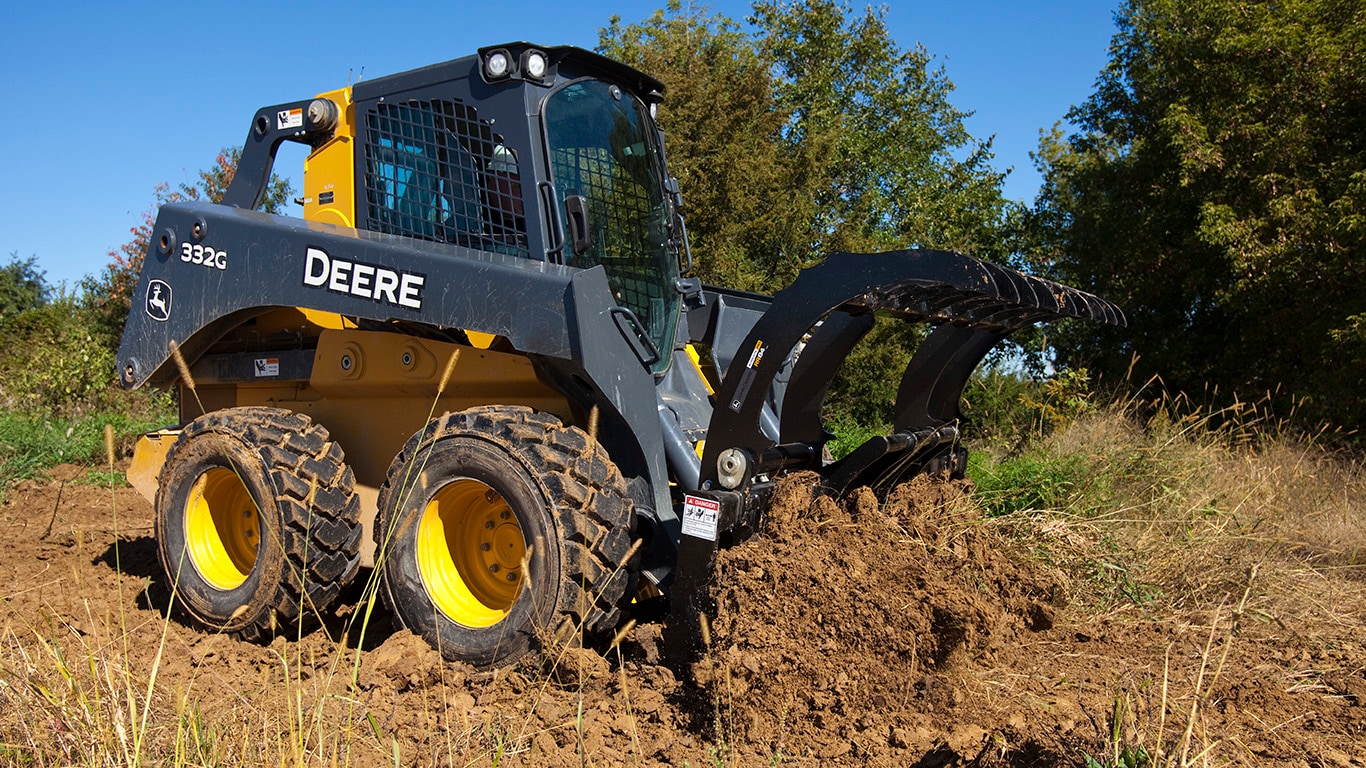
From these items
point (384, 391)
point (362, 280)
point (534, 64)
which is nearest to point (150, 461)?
point (384, 391)

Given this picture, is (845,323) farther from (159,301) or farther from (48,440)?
(48,440)

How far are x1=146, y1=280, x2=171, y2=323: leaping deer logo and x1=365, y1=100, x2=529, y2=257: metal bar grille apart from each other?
1.20m

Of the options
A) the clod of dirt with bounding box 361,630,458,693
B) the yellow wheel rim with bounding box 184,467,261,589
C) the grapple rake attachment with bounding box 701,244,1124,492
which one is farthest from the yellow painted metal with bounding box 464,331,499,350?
the yellow wheel rim with bounding box 184,467,261,589

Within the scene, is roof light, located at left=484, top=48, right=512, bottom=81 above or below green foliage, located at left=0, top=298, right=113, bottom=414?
above

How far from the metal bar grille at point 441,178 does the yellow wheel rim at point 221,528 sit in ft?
4.82

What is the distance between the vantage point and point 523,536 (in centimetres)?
384

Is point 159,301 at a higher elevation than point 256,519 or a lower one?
higher

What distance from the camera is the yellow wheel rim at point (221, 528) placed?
492 centimetres

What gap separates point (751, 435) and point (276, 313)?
277 cm

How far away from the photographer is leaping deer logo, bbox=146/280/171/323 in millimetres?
5160

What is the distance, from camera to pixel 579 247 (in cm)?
418

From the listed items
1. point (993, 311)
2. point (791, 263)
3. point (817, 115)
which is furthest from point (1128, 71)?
point (993, 311)

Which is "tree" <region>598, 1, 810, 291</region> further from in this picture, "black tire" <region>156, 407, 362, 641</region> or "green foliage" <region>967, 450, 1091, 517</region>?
"black tire" <region>156, 407, 362, 641</region>

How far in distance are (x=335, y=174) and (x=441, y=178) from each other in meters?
0.77
